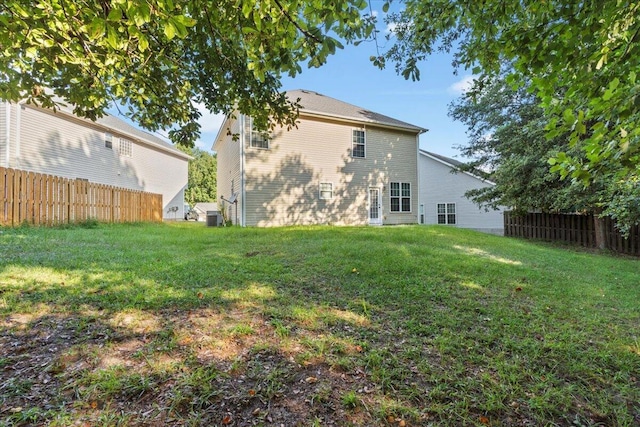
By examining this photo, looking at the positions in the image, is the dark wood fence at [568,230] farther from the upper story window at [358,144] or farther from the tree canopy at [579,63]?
the tree canopy at [579,63]

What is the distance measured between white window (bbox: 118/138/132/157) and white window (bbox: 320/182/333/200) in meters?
11.8

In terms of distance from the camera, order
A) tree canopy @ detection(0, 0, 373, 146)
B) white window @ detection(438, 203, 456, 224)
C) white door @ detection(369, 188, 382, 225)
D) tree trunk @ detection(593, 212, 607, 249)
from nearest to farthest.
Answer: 1. tree canopy @ detection(0, 0, 373, 146)
2. tree trunk @ detection(593, 212, 607, 249)
3. white door @ detection(369, 188, 382, 225)
4. white window @ detection(438, 203, 456, 224)

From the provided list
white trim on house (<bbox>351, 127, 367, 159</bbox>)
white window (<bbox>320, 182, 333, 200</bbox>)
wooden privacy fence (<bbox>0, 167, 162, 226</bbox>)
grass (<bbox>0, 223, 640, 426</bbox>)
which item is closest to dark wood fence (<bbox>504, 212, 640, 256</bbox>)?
white trim on house (<bbox>351, 127, 367, 159</bbox>)

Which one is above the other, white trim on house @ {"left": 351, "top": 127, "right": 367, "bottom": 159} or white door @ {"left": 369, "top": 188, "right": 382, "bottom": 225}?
white trim on house @ {"left": 351, "top": 127, "right": 367, "bottom": 159}

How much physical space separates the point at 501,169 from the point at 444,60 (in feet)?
23.5

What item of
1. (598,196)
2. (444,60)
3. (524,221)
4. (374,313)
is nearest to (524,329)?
(374,313)

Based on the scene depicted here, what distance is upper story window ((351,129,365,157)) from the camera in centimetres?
1516

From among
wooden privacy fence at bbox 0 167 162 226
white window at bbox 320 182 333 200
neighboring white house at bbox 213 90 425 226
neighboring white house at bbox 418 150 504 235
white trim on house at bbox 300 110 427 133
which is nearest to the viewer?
wooden privacy fence at bbox 0 167 162 226

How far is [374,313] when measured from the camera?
3.04 m

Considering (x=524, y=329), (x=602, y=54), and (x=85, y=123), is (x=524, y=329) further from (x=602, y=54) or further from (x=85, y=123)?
(x=85, y=123)

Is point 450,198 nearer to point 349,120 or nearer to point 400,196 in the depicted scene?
point 400,196

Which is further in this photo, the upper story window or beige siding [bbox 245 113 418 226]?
the upper story window

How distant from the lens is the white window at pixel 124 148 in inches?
672

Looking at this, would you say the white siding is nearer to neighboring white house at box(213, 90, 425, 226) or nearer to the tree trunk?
neighboring white house at box(213, 90, 425, 226)
